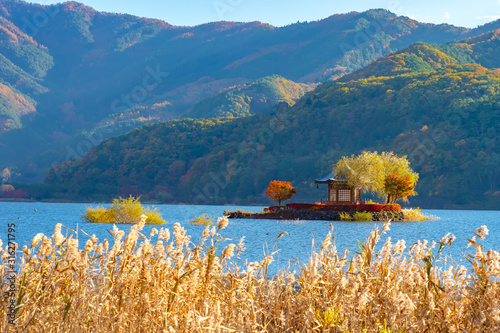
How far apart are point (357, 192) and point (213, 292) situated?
50373 millimetres

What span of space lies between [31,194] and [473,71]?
102926 mm

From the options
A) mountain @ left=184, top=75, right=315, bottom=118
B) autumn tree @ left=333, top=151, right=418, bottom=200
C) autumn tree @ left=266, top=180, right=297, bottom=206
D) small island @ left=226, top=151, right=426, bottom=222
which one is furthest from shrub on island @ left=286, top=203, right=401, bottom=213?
mountain @ left=184, top=75, right=315, bottom=118

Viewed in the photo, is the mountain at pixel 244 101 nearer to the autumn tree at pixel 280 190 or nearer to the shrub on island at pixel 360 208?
the autumn tree at pixel 280 190

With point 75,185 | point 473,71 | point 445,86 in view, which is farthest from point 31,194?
point 473,71

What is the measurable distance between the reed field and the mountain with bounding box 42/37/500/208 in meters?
94.5

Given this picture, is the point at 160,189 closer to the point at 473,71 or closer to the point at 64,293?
the point at 473,71

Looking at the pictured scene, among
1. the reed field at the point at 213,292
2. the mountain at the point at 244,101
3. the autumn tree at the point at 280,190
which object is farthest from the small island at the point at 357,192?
the mountain at the point at 244,101

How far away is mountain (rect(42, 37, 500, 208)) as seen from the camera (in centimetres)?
9869

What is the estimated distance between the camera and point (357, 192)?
181 feet

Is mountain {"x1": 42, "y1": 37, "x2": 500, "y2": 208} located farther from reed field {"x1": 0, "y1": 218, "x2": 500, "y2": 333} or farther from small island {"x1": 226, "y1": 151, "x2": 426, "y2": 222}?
reed field {"x1": 0, "y1": 218, "x2": 500, "y2": 333}

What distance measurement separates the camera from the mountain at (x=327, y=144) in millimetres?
98688

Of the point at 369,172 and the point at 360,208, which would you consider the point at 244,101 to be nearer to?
the point at 369,172

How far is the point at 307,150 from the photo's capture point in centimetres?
12588

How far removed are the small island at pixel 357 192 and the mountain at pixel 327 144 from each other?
46702 millimetres
